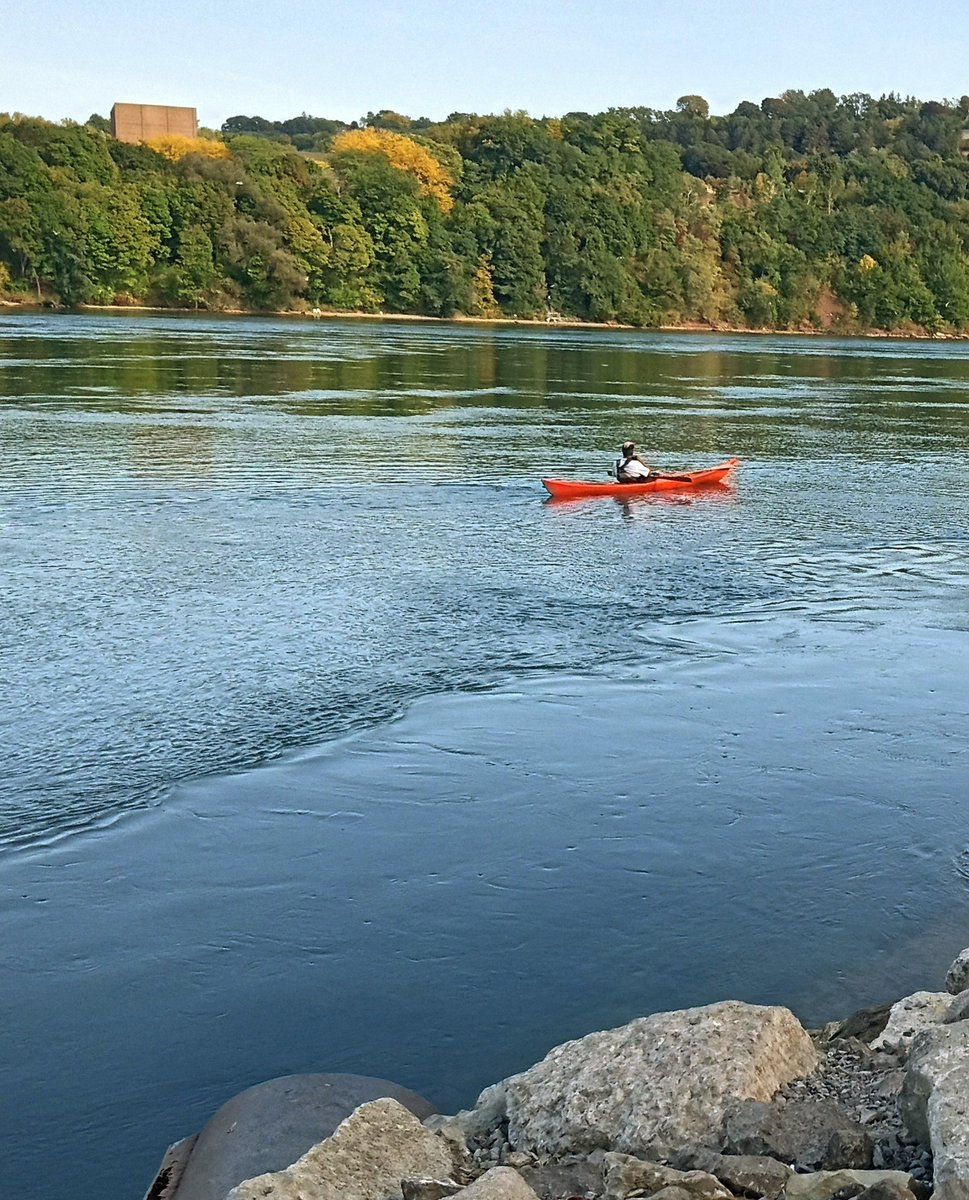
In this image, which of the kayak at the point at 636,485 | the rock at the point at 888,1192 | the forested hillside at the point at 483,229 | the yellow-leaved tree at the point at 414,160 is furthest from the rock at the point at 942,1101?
the yellow-leaved tree at the point at 414,160

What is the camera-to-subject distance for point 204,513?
27.0 meters

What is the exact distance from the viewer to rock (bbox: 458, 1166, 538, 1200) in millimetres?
6062

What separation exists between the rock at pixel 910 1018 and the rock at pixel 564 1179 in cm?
188

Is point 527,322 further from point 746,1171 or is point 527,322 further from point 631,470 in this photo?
point 746,1171

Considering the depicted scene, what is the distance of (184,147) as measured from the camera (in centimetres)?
14288

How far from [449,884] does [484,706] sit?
4.45m

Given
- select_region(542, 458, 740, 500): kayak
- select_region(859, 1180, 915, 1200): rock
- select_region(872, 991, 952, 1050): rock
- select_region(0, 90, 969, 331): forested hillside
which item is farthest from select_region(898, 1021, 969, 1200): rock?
select_region(0, 90, 969, 331): forested hillside

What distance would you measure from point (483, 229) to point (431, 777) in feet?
437

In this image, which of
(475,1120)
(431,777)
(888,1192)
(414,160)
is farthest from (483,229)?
→ (888,1192)

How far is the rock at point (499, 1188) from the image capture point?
19.9ft

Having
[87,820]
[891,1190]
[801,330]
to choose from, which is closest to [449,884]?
[87,820]

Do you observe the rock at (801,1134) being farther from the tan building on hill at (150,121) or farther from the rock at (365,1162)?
the tan building on hill at (150,121)

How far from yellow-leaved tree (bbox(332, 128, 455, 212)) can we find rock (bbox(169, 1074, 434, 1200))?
145m

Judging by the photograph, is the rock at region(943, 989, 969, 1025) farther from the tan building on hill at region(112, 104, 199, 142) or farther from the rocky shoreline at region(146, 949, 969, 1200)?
the tan building on hill at region(112, 104, 199, 142)
